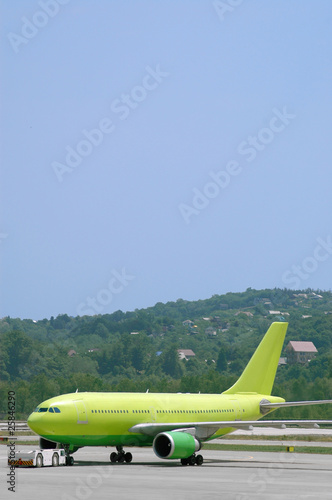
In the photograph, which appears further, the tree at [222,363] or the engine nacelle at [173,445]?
the tree at [222,363]

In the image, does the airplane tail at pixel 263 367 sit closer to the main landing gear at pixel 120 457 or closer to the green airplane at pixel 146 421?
the green airplane at pixel 146 421

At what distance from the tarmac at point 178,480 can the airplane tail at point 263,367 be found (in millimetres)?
6630

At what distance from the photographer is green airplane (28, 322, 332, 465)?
1945 inches

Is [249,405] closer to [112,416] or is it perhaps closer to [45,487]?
[112,416]

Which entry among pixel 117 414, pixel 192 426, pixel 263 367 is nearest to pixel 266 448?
pixel 263 367

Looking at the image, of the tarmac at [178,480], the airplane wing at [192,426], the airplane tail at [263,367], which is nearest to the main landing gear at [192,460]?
the tarmac at [178,480]

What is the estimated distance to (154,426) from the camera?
2064 inches

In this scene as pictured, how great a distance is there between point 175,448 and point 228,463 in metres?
4.39

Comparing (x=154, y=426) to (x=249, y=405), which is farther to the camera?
(x=249, y=405)

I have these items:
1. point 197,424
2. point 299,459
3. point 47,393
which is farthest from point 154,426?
point 47,393

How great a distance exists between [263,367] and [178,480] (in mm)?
23299

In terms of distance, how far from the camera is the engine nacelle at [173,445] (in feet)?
162

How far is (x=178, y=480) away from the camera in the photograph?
39906mm

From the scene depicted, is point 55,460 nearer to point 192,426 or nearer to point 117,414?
point 117,414
